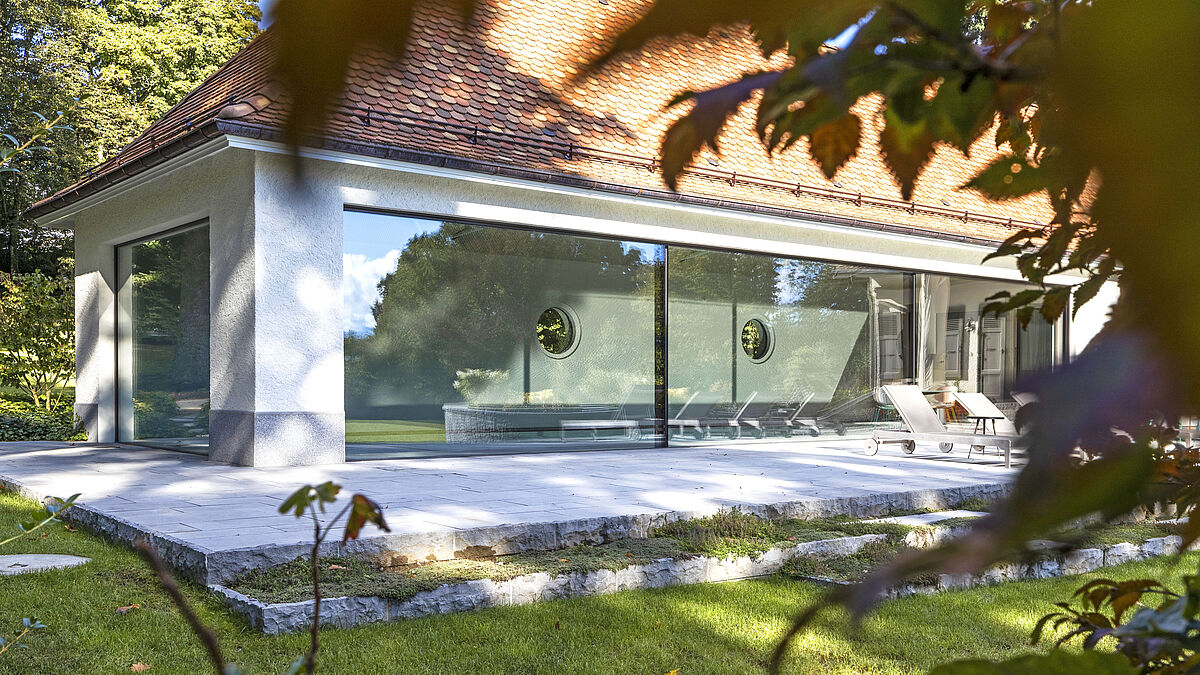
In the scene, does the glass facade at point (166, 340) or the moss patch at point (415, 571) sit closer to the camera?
the moss patch at point (415, 571)

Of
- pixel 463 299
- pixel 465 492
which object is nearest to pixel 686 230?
pixel 463 299

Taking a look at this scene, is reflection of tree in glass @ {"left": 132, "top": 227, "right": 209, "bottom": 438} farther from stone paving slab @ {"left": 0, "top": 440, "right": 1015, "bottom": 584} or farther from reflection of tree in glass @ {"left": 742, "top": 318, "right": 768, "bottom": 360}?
reflection of tree in glass @ {"left": 742, "top": 318, "right": 768, "bottom": 360}

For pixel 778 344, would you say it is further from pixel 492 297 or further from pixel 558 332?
pixel 492 297

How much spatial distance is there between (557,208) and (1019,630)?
7665mm

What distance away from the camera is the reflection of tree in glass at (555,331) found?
11336 mm

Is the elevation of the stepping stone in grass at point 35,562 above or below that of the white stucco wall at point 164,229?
below

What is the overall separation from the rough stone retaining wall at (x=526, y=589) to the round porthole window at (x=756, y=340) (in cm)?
761

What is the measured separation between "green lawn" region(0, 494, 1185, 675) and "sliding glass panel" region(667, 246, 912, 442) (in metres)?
7.62

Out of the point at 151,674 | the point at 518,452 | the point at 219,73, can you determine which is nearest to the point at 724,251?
the point at 518,452

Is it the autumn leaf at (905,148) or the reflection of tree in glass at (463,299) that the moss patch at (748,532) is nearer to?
the autumn leaf at (905,148)

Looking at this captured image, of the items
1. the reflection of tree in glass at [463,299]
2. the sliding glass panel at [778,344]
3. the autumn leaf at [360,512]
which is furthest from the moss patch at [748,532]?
the sliding glass panel at [778,344]

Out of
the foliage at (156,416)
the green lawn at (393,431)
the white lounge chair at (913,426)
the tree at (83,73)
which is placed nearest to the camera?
the green lawn at (393,431)

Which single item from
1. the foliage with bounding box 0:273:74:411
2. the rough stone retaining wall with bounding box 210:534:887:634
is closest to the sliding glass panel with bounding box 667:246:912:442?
the rough stone retaining wall with bounding box 210:534:887:634

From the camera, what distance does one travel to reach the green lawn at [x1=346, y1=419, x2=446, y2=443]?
9.79 m
